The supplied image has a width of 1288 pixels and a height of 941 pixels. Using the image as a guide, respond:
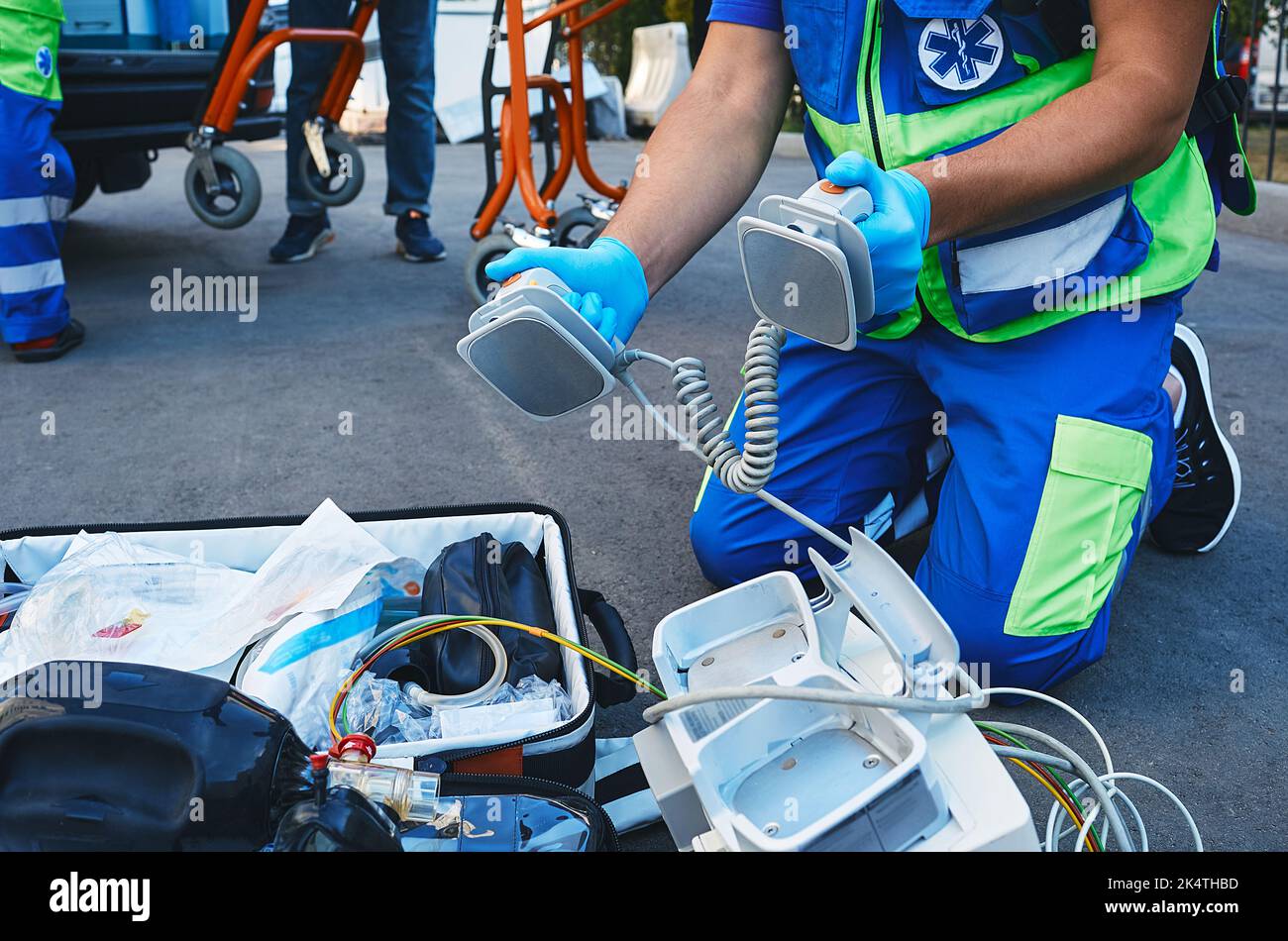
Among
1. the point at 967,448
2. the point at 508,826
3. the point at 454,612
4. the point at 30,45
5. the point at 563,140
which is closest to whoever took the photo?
the point at 508,826

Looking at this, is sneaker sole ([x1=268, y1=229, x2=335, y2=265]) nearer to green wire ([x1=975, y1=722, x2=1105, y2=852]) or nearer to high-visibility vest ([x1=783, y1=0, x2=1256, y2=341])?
high-visibility vest ([x1=783, y1=0, x2=1256, y2=341])

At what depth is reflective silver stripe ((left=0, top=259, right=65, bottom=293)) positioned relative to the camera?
121 inches

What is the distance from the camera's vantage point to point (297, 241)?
4484mm

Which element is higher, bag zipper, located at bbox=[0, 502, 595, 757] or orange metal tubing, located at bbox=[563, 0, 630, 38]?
orange metal tubing, located at bbox=[563, 0, 630, 38]

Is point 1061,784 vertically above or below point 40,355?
above

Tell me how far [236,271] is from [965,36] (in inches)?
131

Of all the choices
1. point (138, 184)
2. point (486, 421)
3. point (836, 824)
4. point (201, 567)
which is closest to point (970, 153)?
point (836, 824)

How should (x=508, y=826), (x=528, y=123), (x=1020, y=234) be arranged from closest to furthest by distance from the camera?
(x=508, y=826)
(x=1020, y=234)
(x=528, y=123)

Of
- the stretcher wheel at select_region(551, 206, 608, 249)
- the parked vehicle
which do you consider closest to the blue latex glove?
the stretcher wheel at select_region(551, 206, 608, 249)

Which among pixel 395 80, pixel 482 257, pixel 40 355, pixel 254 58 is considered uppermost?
pixel 254 58

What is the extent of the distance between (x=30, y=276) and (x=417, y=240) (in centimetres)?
158

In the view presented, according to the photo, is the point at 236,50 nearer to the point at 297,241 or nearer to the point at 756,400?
the point at 297,241

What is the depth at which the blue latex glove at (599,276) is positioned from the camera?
1.31 meters

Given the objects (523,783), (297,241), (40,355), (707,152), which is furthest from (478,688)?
(297,241)
